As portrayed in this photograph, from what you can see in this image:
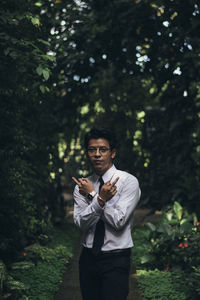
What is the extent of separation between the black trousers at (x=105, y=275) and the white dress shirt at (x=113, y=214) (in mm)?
82

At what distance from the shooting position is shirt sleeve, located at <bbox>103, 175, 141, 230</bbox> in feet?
10.1

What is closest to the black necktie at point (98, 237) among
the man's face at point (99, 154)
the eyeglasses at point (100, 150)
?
the man's face at point (99, 154)

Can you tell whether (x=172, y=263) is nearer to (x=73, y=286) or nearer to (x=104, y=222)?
(x=73, y=286)

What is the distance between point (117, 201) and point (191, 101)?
4344mm

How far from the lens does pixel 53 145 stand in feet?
26.8

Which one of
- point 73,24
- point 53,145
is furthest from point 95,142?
point 53,145

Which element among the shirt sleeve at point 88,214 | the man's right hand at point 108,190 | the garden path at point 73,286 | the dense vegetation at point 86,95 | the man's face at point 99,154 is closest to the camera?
the man's right hand at point 108,190

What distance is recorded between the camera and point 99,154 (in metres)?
3.29

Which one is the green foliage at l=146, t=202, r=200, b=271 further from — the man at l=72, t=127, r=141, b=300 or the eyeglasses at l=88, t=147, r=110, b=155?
the eyeglasses at l=88, t=147, r=110, b=155

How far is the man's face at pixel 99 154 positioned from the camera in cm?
330

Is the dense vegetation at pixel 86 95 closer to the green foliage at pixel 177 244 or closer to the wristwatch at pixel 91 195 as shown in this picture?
the green foliage at pixel 177 244

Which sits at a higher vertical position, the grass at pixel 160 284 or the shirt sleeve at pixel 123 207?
the shirt sleeve at pixel 123 207

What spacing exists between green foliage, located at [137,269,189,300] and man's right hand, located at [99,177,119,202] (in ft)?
8.73

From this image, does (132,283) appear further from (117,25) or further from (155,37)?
(117,25)
